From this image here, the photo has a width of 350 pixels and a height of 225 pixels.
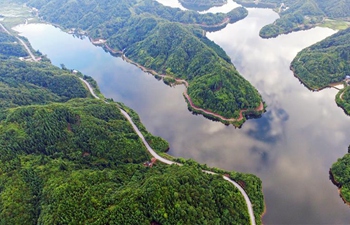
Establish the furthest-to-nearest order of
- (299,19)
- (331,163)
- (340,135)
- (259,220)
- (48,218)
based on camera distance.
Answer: (299,19) < (340,135) < (331,163) < (259,220) < (48,218)

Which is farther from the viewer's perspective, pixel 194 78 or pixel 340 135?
pixel 194 78

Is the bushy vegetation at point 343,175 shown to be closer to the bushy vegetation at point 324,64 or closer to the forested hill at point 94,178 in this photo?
the forested hill at point 94,178

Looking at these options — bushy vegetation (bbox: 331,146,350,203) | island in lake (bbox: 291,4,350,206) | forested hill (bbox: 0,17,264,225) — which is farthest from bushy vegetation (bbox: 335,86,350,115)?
forested hill (bbox: 0,17,264,225)

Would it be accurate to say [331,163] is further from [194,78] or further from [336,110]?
[194,78]

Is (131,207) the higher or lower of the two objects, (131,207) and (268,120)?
the higher

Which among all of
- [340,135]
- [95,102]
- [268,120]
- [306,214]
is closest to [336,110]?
[340,135]

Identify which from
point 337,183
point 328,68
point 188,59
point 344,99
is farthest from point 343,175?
point 188,59
